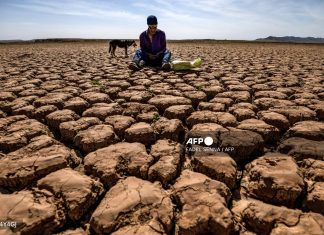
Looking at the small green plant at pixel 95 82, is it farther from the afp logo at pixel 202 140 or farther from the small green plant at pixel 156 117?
the afp logo at pixel 202 140

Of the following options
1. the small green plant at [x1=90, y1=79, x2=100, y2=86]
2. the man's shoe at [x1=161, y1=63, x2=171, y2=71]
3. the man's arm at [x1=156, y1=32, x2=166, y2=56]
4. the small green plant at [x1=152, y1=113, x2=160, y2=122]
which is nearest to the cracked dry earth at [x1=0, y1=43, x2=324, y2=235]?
the small green plant at [x1=152, y1=113, x2=160, y2=122]

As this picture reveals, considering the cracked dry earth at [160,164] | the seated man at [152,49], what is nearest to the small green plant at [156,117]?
the cracked dry earth at [160,164]

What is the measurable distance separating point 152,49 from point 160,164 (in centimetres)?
395

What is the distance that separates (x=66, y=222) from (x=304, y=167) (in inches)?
→ 49.4

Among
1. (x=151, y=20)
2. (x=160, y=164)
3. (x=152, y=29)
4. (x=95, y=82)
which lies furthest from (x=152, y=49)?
(x=160, y=164)

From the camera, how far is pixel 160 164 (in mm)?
1597

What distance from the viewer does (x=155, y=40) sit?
16.9ft

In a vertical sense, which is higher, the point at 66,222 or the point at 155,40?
the point at 155,40

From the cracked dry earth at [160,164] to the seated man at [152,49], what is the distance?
2.28 meters

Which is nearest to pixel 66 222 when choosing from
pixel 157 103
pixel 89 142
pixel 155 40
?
pixel 89 142

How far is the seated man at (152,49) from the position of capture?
5.05 metres

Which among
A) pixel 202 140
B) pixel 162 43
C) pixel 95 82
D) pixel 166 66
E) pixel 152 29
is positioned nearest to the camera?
pixel 202 140

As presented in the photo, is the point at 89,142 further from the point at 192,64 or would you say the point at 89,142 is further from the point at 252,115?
the point at 192,64

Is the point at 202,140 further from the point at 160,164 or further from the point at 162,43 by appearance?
the point at 162,43
